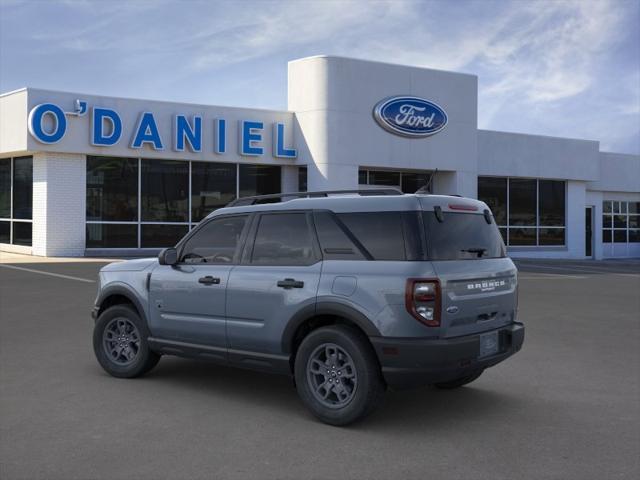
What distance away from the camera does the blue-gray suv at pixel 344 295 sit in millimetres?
5246

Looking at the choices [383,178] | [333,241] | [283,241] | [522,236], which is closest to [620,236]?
[522,236]

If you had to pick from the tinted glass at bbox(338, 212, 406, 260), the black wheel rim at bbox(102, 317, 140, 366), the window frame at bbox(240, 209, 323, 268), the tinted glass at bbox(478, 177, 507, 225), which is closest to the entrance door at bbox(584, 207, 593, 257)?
the tinted glass at bbox(478, 177, 507, 225)

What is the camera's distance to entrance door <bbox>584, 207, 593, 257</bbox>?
116 ft

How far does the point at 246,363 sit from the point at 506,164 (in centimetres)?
2712

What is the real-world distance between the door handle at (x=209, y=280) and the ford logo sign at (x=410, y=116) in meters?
21.3

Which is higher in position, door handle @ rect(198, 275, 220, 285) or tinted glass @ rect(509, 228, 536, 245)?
tinted glass @ rect(509, 228, 536, 245)

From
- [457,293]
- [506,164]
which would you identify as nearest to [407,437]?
[457,293]

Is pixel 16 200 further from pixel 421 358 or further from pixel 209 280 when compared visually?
pixel 421 358

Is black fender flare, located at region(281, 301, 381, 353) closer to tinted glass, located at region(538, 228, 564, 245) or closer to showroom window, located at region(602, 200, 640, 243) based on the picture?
tinted glass, located at region(538, 228, 564, 245)

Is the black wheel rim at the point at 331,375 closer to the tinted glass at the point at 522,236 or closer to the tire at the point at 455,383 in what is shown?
the tire at the point at 455,383

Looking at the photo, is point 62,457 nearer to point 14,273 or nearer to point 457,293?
point 457,293

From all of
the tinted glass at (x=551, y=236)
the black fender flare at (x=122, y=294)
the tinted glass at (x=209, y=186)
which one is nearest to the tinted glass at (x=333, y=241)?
the black fender flare at (x=122, y=294)

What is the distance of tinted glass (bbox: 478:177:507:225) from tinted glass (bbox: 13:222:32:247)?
18225mm

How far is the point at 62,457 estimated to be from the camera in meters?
4.69
